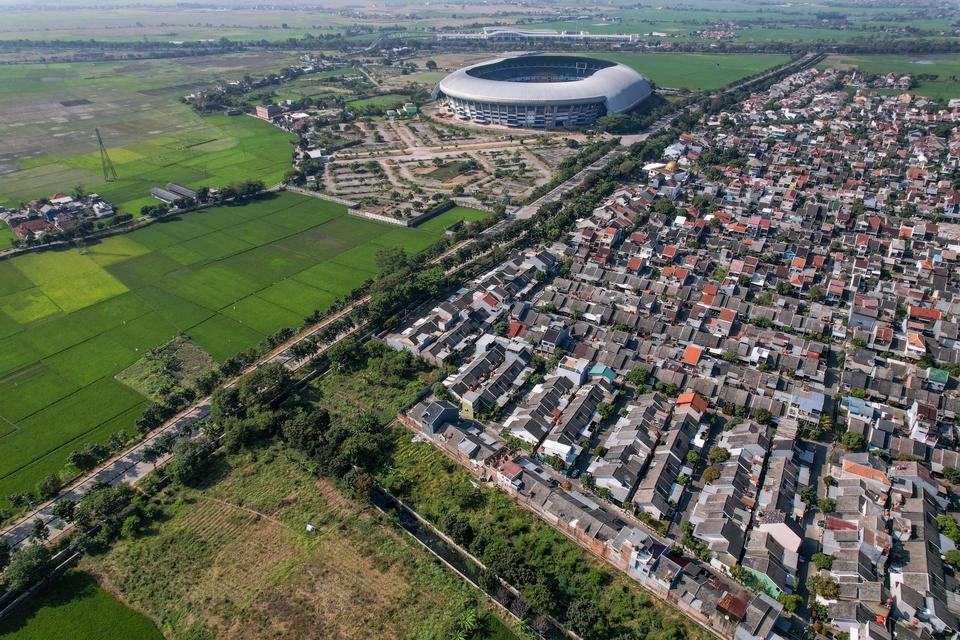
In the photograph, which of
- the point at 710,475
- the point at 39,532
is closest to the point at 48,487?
the point at 39,532

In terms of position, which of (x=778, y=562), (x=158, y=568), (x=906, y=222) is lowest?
(x=158, y=568)

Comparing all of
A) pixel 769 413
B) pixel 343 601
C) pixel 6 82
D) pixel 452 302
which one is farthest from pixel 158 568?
pixel 6 82

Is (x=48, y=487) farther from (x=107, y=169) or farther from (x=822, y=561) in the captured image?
(x=107, y=169)

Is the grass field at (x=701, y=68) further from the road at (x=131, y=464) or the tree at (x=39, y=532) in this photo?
the tree at (x=39, y=532)

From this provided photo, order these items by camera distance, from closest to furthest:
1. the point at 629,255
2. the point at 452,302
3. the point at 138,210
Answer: the point at 452,302 < the point at 629,255 < the point at 138,210

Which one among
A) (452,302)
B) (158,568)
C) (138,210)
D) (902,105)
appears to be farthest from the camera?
(902,105)

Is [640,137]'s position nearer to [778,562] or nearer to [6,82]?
[778,562]

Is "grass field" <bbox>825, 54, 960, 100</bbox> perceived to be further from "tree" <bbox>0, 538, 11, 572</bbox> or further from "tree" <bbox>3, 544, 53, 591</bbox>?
"tree" <bbox>0, 538, 11, 572</bbox>
